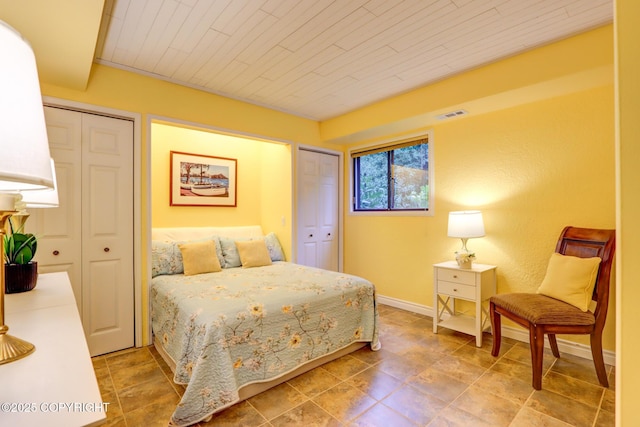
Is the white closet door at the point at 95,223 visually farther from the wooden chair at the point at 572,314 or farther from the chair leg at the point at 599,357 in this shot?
the chair leg at the point at 599,357

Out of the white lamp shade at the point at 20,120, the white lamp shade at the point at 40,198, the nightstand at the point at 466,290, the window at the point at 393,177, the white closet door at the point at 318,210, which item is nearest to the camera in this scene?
the white lamp shade at the point at 20,120

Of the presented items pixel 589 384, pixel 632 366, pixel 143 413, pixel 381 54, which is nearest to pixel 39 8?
pixel 381 54

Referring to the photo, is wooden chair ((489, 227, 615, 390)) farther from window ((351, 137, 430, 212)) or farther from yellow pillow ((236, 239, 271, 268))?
yellow pillow ((236, 239, 271, 268))

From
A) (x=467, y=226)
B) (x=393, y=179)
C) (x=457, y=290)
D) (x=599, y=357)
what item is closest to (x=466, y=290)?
(x=457, y=290)

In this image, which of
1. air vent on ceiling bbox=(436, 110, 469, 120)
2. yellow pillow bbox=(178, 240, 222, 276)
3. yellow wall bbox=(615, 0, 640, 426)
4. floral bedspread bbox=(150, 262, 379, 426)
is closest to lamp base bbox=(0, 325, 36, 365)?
floral bedspread bbox=(150, 262, 379, 426)

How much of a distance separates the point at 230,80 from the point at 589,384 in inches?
153

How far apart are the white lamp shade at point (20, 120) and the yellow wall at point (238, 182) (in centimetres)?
314

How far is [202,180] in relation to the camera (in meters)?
3.90

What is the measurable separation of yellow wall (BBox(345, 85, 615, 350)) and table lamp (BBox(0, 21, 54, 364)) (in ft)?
11.2

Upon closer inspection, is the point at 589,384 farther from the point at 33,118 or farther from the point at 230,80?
the point at 230,80

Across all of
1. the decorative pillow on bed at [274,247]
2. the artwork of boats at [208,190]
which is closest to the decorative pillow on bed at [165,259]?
the artwork of boats at [208,190]

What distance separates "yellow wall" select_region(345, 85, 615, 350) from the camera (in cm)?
255

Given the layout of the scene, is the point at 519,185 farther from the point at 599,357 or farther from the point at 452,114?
the point at 599,357

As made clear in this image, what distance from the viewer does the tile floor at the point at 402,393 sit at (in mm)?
1832
